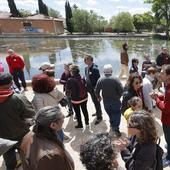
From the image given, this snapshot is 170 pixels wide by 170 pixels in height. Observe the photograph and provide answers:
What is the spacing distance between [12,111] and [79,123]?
8.68ft

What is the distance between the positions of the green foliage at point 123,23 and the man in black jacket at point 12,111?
228 feet

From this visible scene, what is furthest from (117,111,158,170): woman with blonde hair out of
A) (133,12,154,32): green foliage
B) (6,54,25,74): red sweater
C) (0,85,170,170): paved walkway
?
(133,12,154,32): green foliage

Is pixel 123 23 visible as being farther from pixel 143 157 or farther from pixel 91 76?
pixel 143 157

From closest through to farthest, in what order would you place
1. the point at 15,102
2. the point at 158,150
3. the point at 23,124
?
the point at 158,150, the point at 15,102, the point at 23,124

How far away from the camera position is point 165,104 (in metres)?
4.05

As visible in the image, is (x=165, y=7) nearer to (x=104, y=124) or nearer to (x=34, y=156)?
(x=104, y=124)

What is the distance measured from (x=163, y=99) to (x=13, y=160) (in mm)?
2384

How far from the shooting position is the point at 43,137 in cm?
243

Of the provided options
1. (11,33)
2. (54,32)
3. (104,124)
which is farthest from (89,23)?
(104,124)

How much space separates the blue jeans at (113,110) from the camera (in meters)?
5.61

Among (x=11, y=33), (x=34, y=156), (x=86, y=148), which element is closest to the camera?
(x=86, y=148)

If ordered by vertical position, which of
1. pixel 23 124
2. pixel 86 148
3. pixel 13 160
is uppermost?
pixel 86 148

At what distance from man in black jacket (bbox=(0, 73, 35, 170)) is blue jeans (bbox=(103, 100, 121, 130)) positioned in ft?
6.53

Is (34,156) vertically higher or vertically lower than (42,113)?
lower
